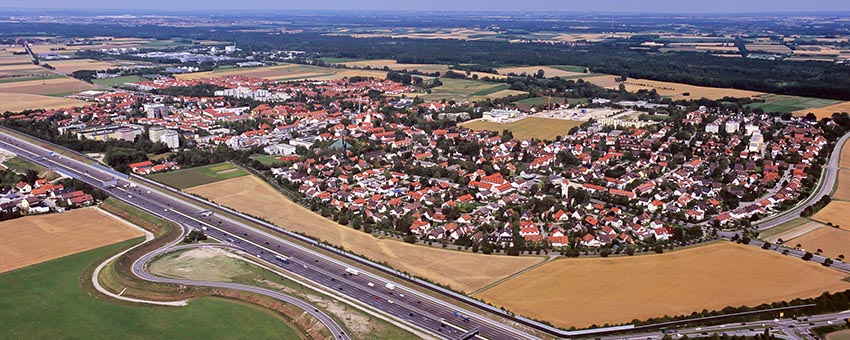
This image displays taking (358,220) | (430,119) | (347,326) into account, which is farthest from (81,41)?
(347,326)

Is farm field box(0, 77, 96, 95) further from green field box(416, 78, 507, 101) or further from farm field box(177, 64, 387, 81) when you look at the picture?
green field box(416, 78, 507, 101)

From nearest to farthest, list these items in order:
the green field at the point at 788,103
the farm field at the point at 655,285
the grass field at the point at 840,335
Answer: the grass field at the point at 840,335 → the farm field at the point at 655,285 → the green field at the point at 788,103

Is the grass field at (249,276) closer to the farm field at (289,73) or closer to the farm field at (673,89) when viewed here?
the farm field at (673,89)

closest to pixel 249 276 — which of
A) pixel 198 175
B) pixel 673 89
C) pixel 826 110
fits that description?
pixel 198 175

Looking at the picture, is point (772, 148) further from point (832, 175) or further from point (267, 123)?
point (267, 123)

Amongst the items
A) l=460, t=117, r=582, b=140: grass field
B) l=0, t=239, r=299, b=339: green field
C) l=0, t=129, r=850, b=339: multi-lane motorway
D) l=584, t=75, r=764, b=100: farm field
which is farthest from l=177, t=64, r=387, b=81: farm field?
l=0, t=239, r=299, b=339: green field

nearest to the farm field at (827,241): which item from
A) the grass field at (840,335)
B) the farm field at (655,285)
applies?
the farm field at (655,285)
